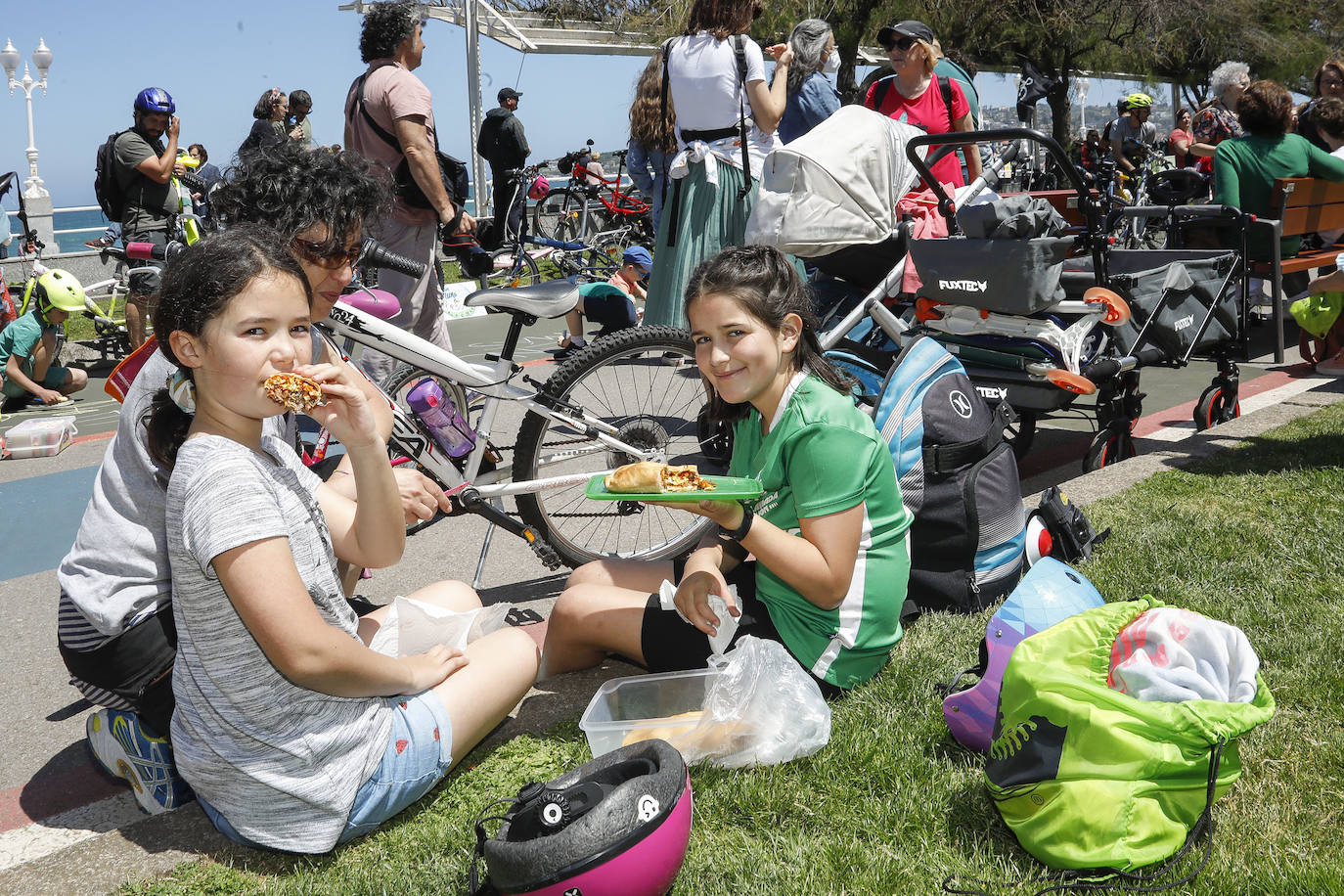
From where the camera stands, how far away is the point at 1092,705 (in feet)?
6.73

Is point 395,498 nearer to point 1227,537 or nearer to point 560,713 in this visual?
point 560,713

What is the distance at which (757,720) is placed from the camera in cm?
256

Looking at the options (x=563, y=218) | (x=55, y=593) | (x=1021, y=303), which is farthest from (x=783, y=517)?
(x=563, y=218)

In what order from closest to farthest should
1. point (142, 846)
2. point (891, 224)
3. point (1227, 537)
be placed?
1. point (142, 846)
2. point (1227, 537)
3. point (891, 224)

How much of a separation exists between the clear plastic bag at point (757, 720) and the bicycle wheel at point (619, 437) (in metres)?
1.54

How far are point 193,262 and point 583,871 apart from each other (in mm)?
1473

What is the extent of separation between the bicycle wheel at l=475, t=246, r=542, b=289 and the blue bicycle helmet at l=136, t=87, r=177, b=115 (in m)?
4.74

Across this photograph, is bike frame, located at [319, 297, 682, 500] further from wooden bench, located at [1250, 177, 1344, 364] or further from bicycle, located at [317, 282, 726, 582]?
wooden bench, located at [1250, 177, 1344, 364]

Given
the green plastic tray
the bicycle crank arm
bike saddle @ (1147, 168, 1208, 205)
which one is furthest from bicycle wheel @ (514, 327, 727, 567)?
bike saddle @ (1147, 168, 1208, 205)

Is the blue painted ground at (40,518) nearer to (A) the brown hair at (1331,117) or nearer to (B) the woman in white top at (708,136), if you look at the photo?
(B) the woman in white top at (708,136)

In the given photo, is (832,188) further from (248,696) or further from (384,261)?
(248,696)

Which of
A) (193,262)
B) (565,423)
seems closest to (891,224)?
(565,423)

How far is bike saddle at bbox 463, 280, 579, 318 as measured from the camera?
3.85 meters

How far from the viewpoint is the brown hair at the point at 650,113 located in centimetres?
695
